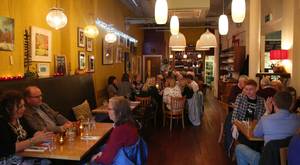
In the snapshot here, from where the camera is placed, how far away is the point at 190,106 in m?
7.91

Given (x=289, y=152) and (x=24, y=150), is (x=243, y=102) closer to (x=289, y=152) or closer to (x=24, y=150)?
(x=289, y=152)

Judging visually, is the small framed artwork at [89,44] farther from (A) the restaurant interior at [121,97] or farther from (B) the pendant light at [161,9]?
(B) the pendant light at [161,9]

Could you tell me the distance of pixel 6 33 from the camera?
162 inches

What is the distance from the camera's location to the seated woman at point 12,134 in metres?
2.55

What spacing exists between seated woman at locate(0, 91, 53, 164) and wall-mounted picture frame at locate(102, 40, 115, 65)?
5.51 meters

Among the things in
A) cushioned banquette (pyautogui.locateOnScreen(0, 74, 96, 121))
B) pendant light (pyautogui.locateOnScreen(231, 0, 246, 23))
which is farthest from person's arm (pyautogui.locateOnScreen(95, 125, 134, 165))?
pendant light (pyautogui.locateOnScreen(231, 0, 246, 23))

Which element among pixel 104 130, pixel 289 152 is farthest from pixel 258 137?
pixel 104 130

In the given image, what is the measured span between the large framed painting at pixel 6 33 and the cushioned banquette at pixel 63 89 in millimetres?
544

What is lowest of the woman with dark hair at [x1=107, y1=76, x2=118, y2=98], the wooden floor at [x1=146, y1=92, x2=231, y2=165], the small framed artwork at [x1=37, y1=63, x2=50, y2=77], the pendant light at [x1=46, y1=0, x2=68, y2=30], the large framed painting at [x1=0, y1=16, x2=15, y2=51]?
the wooden floor at [x1=146, y1=92, x2=231, y2=165]

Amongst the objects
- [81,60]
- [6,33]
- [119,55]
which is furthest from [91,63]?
[6,33]

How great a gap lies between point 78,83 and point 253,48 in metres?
4.33

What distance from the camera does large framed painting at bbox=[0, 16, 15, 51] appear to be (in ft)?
13.2

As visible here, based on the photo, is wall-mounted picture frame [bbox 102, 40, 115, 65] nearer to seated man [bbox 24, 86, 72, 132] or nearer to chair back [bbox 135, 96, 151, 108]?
chair back [bbox 135, 96, 151, 108]

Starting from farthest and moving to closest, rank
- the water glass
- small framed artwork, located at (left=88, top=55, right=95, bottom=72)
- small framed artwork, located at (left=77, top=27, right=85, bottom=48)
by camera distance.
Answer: small framed artwork, located at (left=88, top=55, right=95, bottom=72)
small framed artwork, located at (left=77, top=27, right=85, bottom=48)
the water glass
